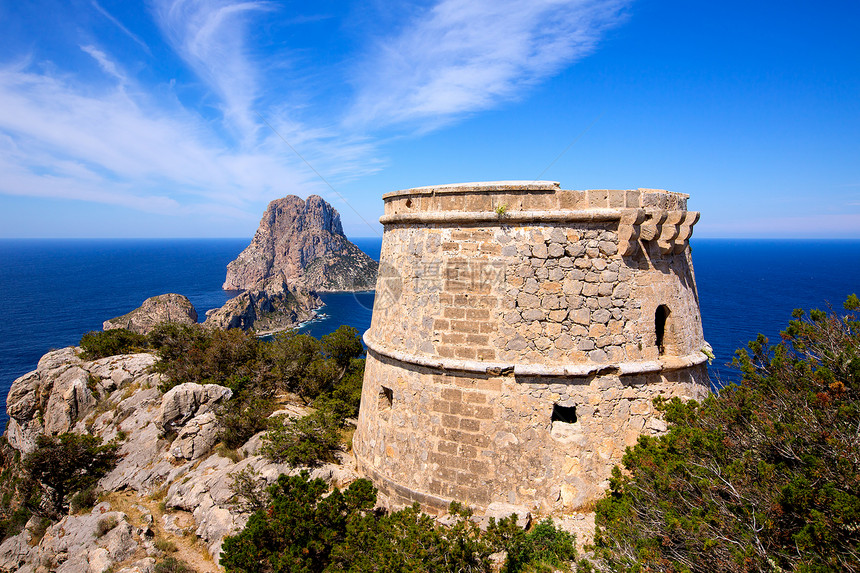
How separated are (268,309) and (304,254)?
54.3 m

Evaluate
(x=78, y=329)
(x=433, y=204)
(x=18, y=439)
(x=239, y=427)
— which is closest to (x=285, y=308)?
(x=78, y=329)

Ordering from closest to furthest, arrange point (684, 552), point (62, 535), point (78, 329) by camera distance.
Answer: point (684, 552), point (62, 535), point (78, 329)

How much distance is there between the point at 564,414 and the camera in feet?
25.7

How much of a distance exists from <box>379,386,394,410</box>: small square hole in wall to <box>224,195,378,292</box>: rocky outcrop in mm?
95617

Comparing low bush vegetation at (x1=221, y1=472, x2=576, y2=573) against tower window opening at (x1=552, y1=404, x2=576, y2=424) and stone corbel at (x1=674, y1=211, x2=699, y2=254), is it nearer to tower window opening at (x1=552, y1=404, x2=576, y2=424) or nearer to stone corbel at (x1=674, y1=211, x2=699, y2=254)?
tower window opening at (x1=552, y1=404, x2=576, y2=424)

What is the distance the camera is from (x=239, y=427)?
37.1 feet

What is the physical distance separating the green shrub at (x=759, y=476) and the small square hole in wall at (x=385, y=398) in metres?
4.20

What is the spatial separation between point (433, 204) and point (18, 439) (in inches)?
767

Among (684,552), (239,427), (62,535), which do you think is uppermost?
(684,552)

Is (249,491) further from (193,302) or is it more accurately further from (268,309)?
(193,302)

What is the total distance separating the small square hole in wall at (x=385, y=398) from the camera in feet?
29.6

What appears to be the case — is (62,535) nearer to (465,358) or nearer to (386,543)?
(386,543)

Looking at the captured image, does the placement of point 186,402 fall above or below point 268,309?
above

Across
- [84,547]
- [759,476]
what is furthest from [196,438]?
[759,476]
